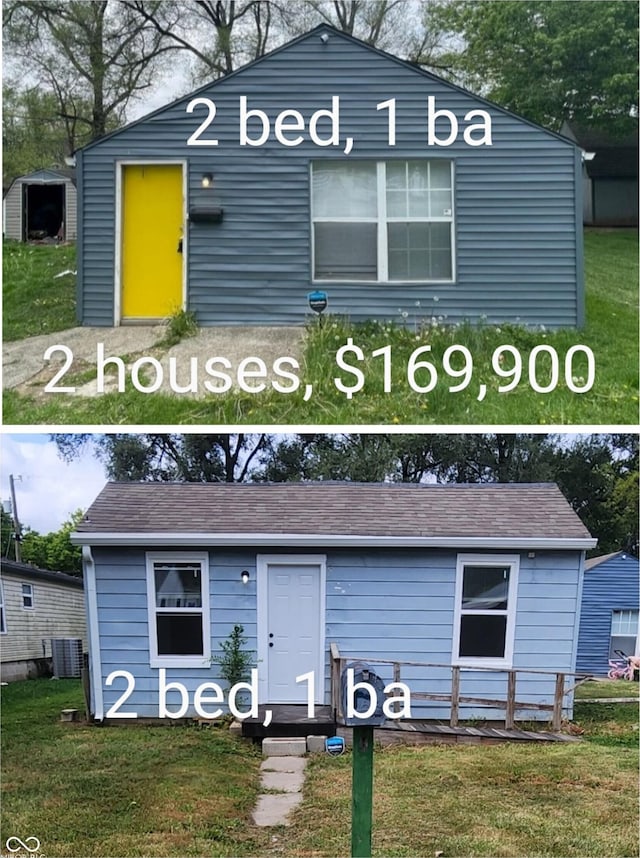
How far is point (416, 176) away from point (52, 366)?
318 centimetres

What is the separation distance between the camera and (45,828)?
3.94 metres

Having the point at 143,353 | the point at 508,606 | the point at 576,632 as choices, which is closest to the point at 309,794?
the point at 508,606

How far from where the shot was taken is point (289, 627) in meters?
4.26

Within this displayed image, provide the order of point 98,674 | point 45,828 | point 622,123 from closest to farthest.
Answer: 1. point 45,828
2. point 98,674
3. point 622,123

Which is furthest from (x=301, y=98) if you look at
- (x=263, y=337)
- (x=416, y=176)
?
(x=263, y=337)

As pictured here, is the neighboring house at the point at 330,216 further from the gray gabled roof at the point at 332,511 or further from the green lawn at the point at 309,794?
the green lawn at the point at 309,794

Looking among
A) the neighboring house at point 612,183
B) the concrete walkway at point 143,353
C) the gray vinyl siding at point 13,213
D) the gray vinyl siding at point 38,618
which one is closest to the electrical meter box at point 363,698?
the gray vinyl siding at point 38,618

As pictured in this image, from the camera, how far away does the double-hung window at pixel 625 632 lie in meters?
4.36

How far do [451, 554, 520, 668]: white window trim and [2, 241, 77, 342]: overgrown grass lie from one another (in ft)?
12.9

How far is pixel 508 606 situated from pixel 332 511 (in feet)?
3.46

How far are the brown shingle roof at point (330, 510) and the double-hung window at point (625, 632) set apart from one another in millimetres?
553

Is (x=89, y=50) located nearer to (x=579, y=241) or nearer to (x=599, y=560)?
(x=579, y=241)

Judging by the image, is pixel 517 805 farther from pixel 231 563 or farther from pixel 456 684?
pixel 231 563

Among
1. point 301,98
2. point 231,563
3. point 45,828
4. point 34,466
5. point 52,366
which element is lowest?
point 45,828
